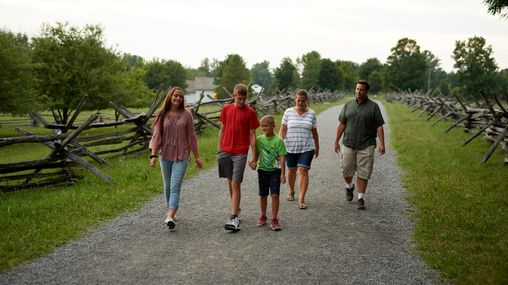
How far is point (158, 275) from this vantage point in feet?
13.8

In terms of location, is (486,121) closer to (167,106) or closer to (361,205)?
(361,205)

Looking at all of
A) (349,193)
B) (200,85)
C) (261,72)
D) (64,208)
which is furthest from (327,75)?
(261,72)

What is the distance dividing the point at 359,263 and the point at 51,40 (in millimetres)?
27579

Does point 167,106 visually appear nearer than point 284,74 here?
Yes

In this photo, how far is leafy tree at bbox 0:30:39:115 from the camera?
21.7 metres

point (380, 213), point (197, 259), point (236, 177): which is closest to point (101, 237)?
point (197, 259)

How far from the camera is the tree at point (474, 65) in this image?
71375 mm

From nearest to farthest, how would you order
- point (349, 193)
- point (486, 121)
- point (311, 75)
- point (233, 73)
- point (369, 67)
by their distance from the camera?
point (349, 193)
point (486, 121)
point (233, 73)
point (311, 75)
point (369, 67)

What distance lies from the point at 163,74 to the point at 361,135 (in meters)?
73.7

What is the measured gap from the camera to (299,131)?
666 cm

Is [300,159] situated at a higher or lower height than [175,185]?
higher

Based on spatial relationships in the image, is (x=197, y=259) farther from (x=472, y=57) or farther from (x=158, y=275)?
(x=472, y=57)

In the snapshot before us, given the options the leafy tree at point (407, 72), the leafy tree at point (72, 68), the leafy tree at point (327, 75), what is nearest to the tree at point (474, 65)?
the leafy tree at point (407, 72)

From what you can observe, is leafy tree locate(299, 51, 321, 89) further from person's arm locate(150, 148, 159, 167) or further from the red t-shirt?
person's arm locate(150, 148, 159, 167)
